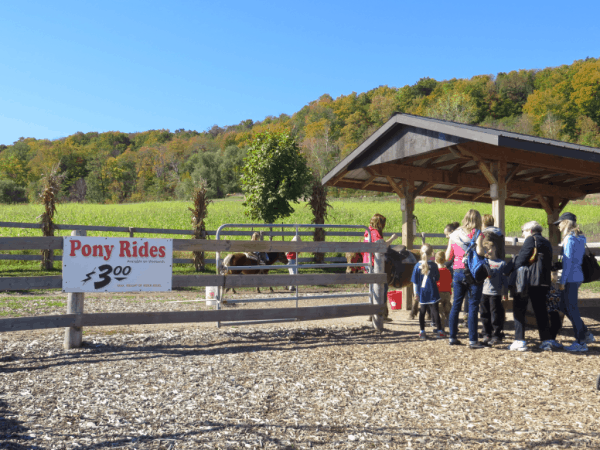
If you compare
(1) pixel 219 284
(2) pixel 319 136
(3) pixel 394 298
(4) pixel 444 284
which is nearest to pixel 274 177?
(3) pixel 394 298

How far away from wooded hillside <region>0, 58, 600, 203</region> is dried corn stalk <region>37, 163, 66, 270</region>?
4469 centimetres

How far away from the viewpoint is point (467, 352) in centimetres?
565

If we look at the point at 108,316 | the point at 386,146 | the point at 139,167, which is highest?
the point at 139,167

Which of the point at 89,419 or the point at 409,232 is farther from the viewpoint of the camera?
the point at 409,232

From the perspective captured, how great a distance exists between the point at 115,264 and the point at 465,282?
14.1ft

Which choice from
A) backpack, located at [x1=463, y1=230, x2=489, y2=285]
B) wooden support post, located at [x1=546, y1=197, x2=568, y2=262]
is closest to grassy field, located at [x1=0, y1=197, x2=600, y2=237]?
wooden support post, located at [x1=546, y1=197, x2=568, y2=262]

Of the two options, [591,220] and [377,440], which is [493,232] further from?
[591,220]

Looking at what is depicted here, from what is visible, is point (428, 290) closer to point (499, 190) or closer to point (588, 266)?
point (588, 266)

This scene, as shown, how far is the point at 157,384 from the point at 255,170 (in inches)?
667

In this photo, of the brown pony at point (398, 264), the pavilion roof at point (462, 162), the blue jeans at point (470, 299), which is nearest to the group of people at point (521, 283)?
the blue jeans at point (470, 299)

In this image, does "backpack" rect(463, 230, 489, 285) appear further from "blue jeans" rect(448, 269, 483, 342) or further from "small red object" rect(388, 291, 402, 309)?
"small red object" rect(388, 291, 402, 309)

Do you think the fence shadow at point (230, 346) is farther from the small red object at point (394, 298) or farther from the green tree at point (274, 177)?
the green tree at point (274, 177)

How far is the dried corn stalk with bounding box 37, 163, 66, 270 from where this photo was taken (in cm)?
1500

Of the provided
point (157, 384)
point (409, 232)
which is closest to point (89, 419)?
point (157, 384)
